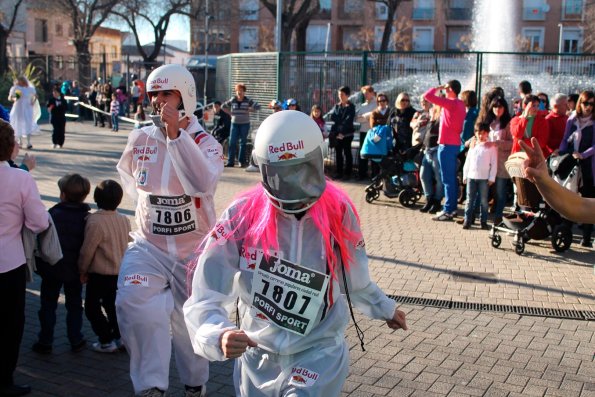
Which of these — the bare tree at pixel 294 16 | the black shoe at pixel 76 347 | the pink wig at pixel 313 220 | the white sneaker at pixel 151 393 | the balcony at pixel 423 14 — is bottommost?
the black shoe at pixel 76 347

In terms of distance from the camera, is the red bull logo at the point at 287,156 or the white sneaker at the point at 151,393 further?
the white sneaker at the point at 151,393

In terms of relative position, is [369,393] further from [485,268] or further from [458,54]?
[458,54]

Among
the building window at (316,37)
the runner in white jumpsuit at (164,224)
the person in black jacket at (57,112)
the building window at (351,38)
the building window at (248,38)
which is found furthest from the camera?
the building window at (248,38)

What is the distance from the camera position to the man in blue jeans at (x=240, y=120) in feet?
56.3

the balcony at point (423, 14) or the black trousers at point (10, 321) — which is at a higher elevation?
the balcony at point (423, 14)

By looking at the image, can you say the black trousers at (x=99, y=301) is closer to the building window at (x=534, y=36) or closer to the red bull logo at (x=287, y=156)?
the red bull logo at (x=287, y=156)

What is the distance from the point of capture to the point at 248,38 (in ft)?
225

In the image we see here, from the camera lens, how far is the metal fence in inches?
599

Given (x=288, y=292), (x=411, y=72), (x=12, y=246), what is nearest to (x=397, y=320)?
(x=288, y=292)

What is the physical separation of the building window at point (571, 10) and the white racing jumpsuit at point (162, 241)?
204 feet

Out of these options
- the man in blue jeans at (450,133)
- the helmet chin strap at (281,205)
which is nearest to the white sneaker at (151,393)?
the helmet chin strap at (281,205)

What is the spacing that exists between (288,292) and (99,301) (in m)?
3.15

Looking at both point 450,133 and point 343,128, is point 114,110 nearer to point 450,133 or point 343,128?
point 343,128

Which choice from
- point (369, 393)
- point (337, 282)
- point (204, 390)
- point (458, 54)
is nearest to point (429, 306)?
point (369, 393)
